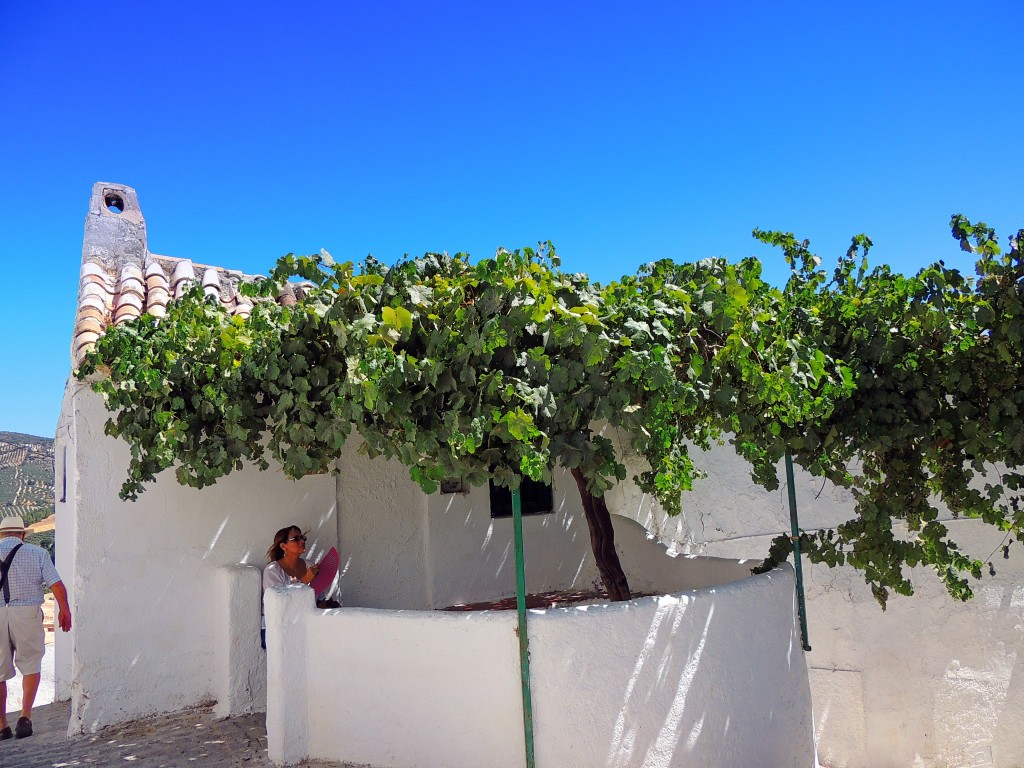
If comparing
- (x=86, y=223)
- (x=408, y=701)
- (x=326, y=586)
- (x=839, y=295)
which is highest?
(x=86, y=223)

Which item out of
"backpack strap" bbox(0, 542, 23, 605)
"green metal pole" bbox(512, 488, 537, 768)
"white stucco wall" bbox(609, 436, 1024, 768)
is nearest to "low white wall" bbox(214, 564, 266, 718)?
"backpack strap" bbox(0, 542, 23, 605)

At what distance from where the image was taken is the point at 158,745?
17.4 ft

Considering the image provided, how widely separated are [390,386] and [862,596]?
5.97 meters

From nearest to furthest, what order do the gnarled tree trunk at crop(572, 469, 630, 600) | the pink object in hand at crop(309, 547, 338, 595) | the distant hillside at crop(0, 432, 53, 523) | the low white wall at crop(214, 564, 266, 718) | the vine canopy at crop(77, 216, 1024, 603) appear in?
1. the vine canopy at crop(77, 216, 1024, 603)
2. the low white wall at crop(214, 564, 266, 718)
3. the gnarled tree trunk at crop(572, 469, 630, 600)
4. the pink object in hand at crop(309, 547, 338, 595)
5. the distant hillside at crop(0, 432, 53, 523)

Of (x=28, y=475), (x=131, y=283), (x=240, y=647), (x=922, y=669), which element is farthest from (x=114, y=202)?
(x=28, y=475)

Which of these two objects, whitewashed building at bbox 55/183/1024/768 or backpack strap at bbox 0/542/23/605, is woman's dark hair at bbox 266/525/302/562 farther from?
backpack strap at bbox 0/542/23/605

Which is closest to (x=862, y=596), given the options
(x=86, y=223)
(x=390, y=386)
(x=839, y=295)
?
(x=839, y=295)

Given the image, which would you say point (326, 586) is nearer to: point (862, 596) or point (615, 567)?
point (615, 567)

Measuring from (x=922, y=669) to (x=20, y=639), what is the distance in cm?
783

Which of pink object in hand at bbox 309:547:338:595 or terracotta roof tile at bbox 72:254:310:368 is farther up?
terracotta roof tile at bbox 72:254:310:368

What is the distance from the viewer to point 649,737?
459 cm

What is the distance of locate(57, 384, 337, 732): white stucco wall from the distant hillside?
44.8ft

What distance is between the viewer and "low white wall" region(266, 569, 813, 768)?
4.48 metres

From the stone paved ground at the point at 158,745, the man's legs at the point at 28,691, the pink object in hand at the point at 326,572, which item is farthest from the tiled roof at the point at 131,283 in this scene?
the stone paved ground at the point at 158,745
